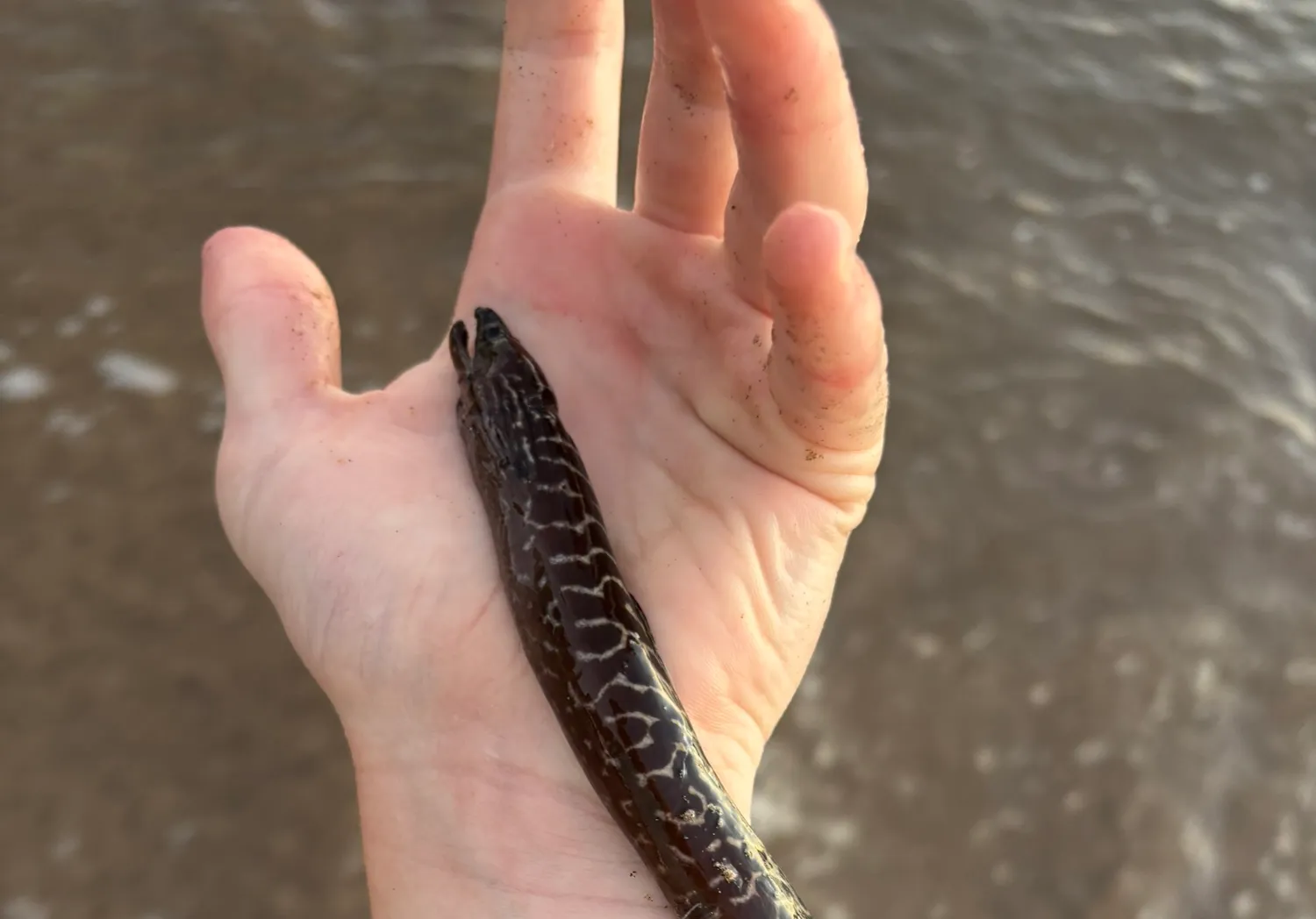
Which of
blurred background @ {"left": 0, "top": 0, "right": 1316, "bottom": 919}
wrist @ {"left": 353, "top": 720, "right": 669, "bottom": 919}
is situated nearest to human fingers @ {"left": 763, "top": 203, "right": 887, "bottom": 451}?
wrist @ {"left": 353, "top": 720, "right": 669, "bottom": 919}

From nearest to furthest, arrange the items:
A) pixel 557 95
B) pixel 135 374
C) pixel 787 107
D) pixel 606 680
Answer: pixel 787 107, pixel 606 680, pixel 557 95, pixel 135 374

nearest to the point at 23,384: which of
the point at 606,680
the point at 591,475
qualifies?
the point at 591,475

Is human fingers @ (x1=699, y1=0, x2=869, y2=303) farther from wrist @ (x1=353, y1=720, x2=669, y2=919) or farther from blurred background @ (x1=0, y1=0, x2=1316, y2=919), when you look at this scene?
blurred background @ (x1=0, y1=0, x2=1316, y2=919)

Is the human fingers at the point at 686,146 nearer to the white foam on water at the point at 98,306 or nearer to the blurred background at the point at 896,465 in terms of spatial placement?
the blurred background at the point at 896,465

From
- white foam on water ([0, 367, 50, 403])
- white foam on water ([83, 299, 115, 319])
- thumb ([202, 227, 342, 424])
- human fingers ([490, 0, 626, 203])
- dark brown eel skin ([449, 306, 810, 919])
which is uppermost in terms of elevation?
human fingers ([490, 0, 626, 203])

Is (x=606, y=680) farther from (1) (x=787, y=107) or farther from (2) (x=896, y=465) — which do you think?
(2) (x=896, y=465)

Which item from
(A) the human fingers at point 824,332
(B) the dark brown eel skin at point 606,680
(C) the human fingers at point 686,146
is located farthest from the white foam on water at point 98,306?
(A) the human fingers at point 824,332
